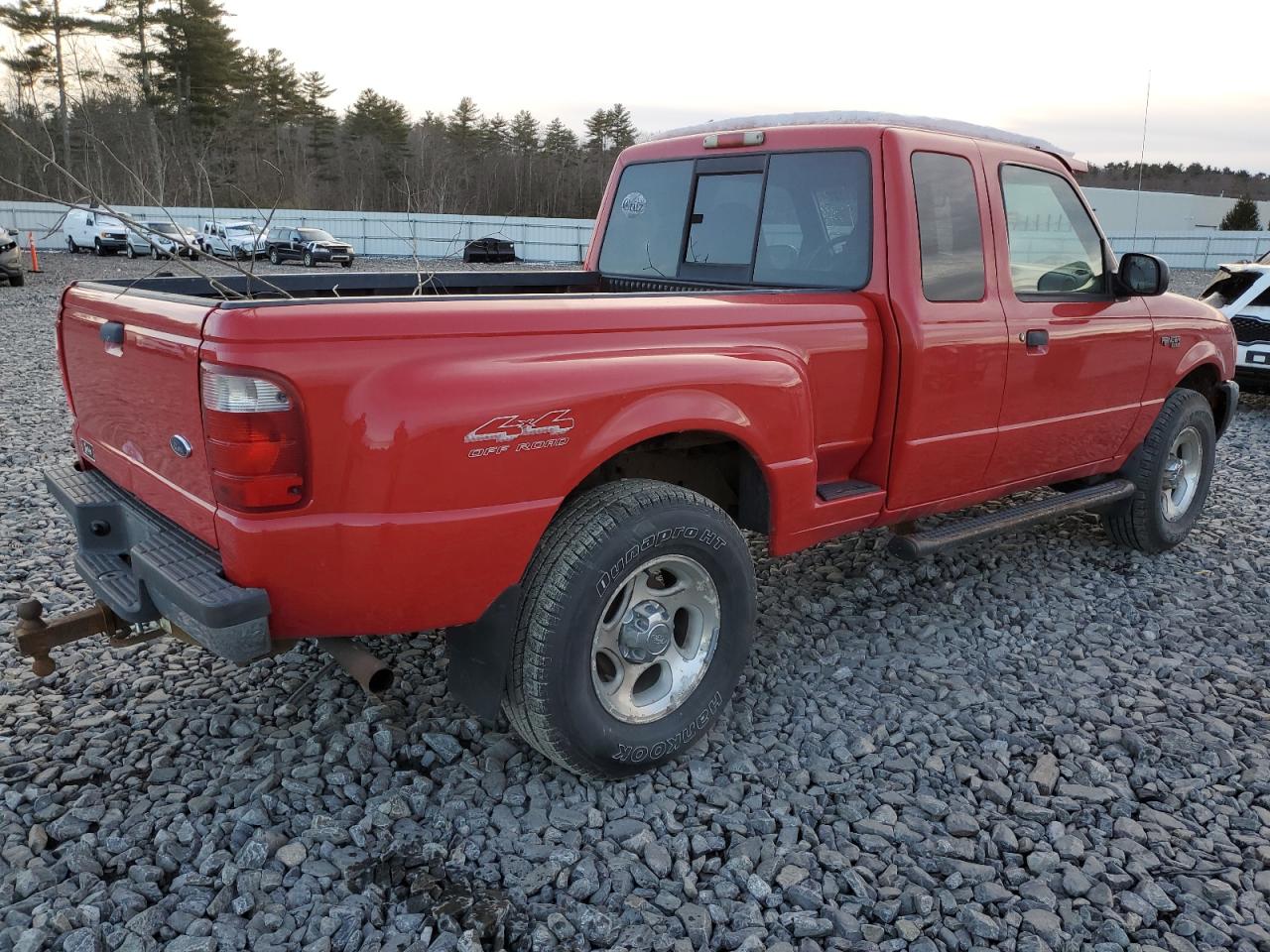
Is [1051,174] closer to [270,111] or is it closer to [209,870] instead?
[209,870]

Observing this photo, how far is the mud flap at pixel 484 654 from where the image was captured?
265 cm

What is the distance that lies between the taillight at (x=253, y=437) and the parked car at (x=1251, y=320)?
368 inches

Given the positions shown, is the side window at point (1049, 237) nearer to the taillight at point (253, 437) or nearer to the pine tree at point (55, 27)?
the taillight at point (253, 437)

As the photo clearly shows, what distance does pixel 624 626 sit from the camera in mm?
2982

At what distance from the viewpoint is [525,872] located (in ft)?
8.41

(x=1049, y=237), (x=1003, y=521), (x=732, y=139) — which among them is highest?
(x=732, y=139)

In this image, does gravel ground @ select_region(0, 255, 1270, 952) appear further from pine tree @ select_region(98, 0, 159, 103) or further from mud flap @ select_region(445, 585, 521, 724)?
pine tree @ select_region(98, 0, 159, 103)

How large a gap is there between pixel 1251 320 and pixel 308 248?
24507mm

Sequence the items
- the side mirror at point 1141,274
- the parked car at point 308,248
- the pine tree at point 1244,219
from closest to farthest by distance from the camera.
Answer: the side mirror at point 1141,274 < the parked car at point 308,248 < the pine tree at point 1244,219

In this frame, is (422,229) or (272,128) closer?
(422,229)

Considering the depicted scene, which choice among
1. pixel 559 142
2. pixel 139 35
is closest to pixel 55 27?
pixel 139 35

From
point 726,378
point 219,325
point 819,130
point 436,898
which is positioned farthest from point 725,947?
point 819,130

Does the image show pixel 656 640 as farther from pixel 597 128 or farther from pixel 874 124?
pixel 597 128

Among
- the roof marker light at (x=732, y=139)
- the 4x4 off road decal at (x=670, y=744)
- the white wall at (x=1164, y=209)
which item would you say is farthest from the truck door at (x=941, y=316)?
the white wall at (x=1164, y=209)
